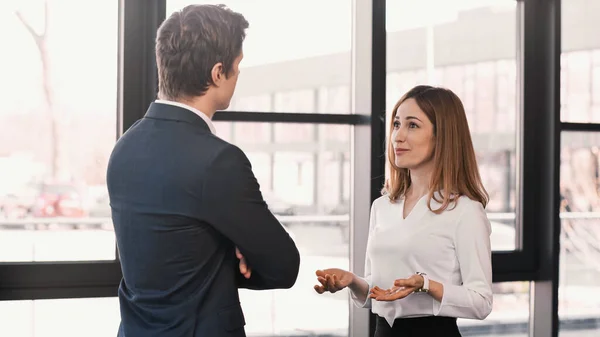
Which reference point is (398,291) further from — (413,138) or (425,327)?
(413,138)

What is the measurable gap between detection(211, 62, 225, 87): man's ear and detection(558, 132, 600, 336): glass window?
233 cm

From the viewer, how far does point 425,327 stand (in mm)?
1950

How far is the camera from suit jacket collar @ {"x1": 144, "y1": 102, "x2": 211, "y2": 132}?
4.71 ft

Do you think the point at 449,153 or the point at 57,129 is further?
the point at 57,129

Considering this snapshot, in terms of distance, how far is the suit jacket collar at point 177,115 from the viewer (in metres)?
1.43

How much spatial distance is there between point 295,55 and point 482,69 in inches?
35.5

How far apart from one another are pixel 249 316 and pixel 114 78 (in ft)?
3.45

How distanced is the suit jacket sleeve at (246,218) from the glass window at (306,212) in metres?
1.37

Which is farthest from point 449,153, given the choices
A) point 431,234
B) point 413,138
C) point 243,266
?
point 243,266

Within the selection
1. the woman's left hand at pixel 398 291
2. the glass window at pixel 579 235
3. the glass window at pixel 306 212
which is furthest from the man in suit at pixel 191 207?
the glass window at pixel 579 235

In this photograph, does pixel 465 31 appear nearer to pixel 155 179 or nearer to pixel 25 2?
pixel 25 2

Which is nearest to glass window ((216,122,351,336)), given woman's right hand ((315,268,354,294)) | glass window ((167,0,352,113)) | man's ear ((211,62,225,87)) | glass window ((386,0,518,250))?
glass window ((167,0,352,113))

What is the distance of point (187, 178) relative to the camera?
1.36 metres

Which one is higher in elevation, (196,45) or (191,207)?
(196,45)
